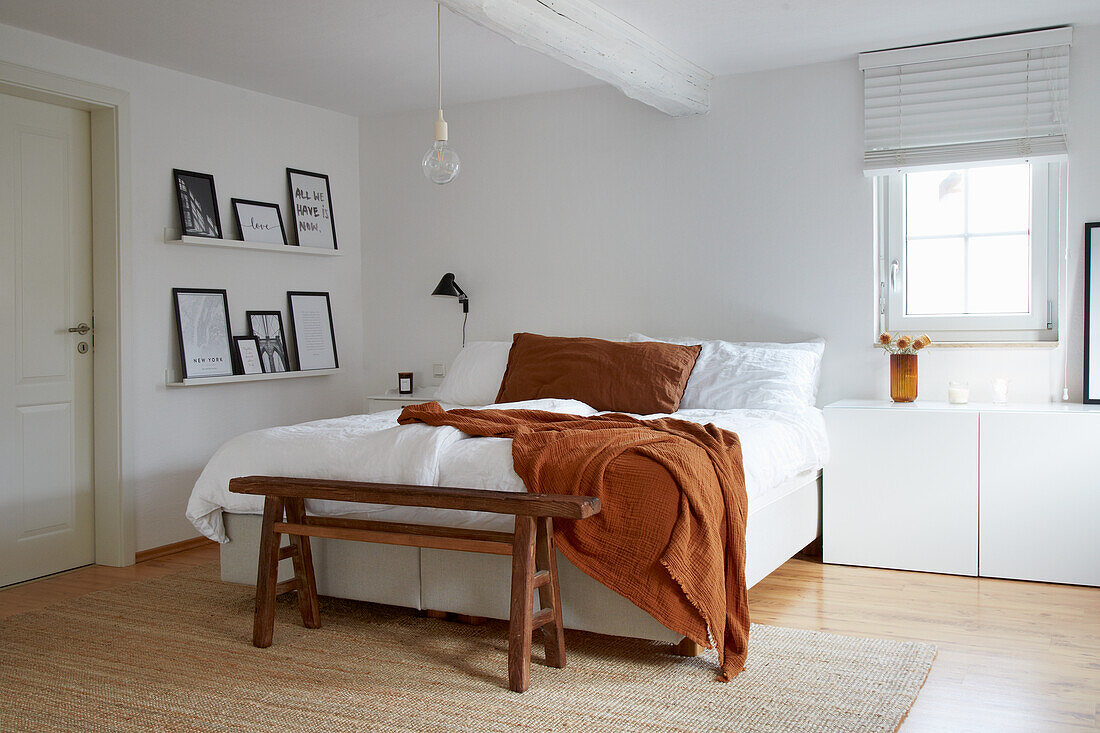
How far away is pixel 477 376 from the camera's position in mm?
4500

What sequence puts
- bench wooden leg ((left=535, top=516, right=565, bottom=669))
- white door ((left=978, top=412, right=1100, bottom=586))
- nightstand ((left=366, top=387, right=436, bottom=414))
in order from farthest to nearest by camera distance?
nightstand ((left=366, top=387, right=436, bottom=414)), white door ((left=978, top=412, right=1100, bottom=586)), bench wooden leg ((left=535, top=516, right=565, bottom=669))

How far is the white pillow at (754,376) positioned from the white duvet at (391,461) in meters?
0.33

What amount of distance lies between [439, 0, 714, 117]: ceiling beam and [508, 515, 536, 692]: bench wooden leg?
1665 mm

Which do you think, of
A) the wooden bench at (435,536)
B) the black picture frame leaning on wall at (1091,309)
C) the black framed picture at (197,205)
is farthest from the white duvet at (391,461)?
the black framed picture at (197,205)

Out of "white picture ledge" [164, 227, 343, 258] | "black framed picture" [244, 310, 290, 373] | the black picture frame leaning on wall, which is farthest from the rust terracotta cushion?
the black picture frame leaning on wall

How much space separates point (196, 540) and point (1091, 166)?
14.0 feet

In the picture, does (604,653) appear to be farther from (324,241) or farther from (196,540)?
(324,241)

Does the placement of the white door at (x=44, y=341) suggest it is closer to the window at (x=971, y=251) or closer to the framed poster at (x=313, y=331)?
the framed poster at (x=313, y=331)

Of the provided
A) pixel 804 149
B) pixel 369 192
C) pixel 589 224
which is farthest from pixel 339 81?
pixel 804 149

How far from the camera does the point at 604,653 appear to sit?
2.78m

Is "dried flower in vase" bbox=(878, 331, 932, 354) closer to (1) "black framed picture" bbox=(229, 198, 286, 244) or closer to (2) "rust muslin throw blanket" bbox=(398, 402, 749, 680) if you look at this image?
(2) "rust muslin throw blanket" bbox=(398, 402, 749, 680)

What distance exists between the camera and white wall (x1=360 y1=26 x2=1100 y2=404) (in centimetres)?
419

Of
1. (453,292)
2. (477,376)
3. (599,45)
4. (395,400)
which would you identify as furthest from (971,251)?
(395,400)

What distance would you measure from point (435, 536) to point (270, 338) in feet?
8.41
